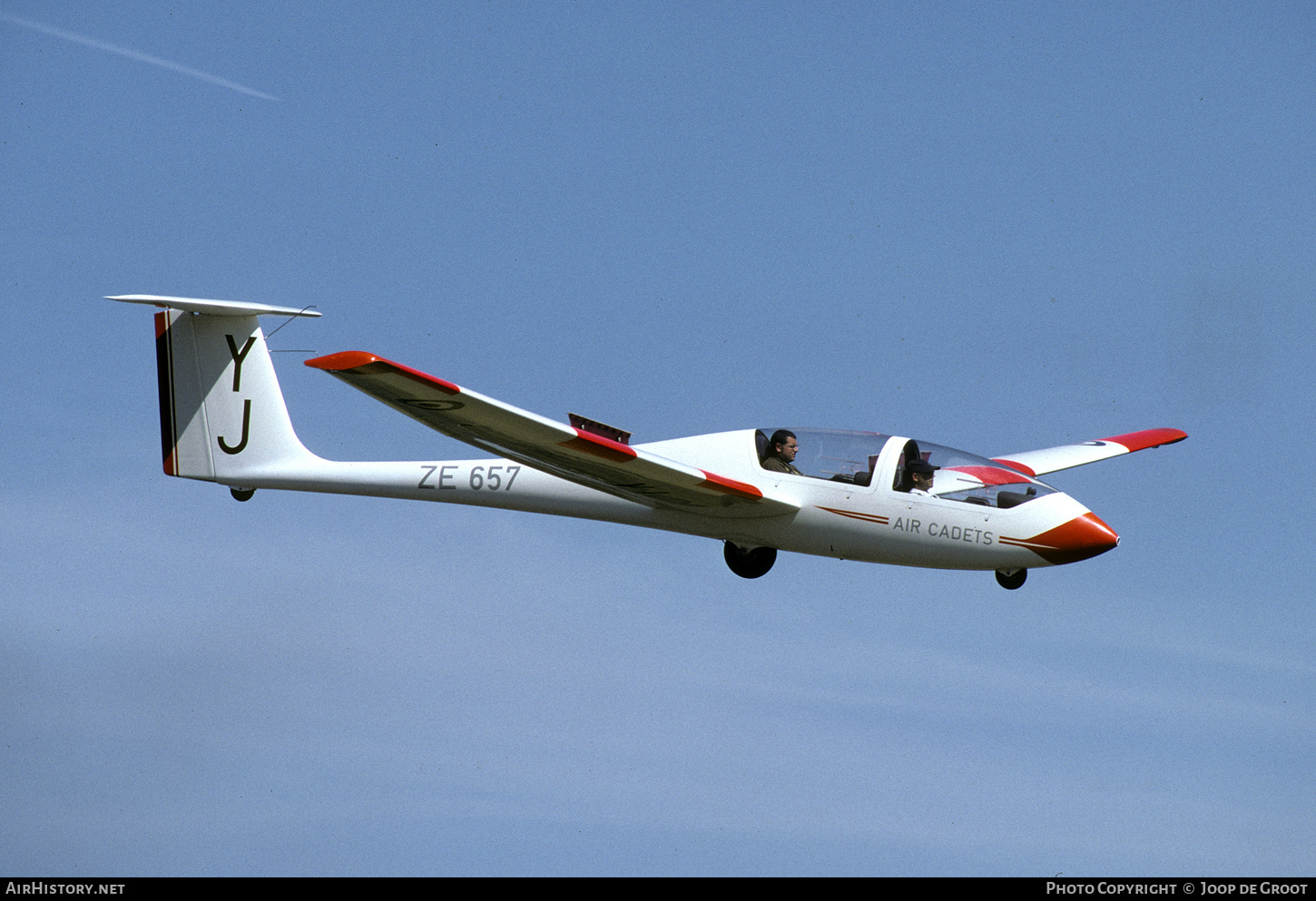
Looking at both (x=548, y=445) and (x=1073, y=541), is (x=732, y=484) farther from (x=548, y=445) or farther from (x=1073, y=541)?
(x=1073, y=541)

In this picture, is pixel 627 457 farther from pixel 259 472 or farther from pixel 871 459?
pixel 259 472

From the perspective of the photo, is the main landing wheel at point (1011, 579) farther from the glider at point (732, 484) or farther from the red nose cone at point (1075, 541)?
the red nose cone at point (1075, 541)

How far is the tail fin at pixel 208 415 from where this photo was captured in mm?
22078

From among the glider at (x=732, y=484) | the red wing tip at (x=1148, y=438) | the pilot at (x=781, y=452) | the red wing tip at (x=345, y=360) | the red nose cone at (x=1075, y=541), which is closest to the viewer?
the red wing tip at (x=345, y=360)

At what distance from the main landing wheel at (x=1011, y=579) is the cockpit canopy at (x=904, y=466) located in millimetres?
1258

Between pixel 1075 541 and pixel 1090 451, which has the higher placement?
pixel 1090 451

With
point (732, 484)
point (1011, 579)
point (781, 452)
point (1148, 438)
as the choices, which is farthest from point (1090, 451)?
point (732, 484)

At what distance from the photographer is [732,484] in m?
18.5

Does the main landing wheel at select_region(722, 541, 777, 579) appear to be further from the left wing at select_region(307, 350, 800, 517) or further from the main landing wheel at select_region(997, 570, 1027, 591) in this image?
the main landing wheel at select_region(997, 570, 1027, 591)

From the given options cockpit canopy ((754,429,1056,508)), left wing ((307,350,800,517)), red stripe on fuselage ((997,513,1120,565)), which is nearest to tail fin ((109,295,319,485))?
left wing ((307,350,800,517))

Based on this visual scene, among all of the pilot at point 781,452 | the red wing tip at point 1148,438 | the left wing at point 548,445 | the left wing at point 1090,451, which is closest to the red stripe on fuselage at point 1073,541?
the pilot at point 781,452

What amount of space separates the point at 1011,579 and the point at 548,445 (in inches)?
262
